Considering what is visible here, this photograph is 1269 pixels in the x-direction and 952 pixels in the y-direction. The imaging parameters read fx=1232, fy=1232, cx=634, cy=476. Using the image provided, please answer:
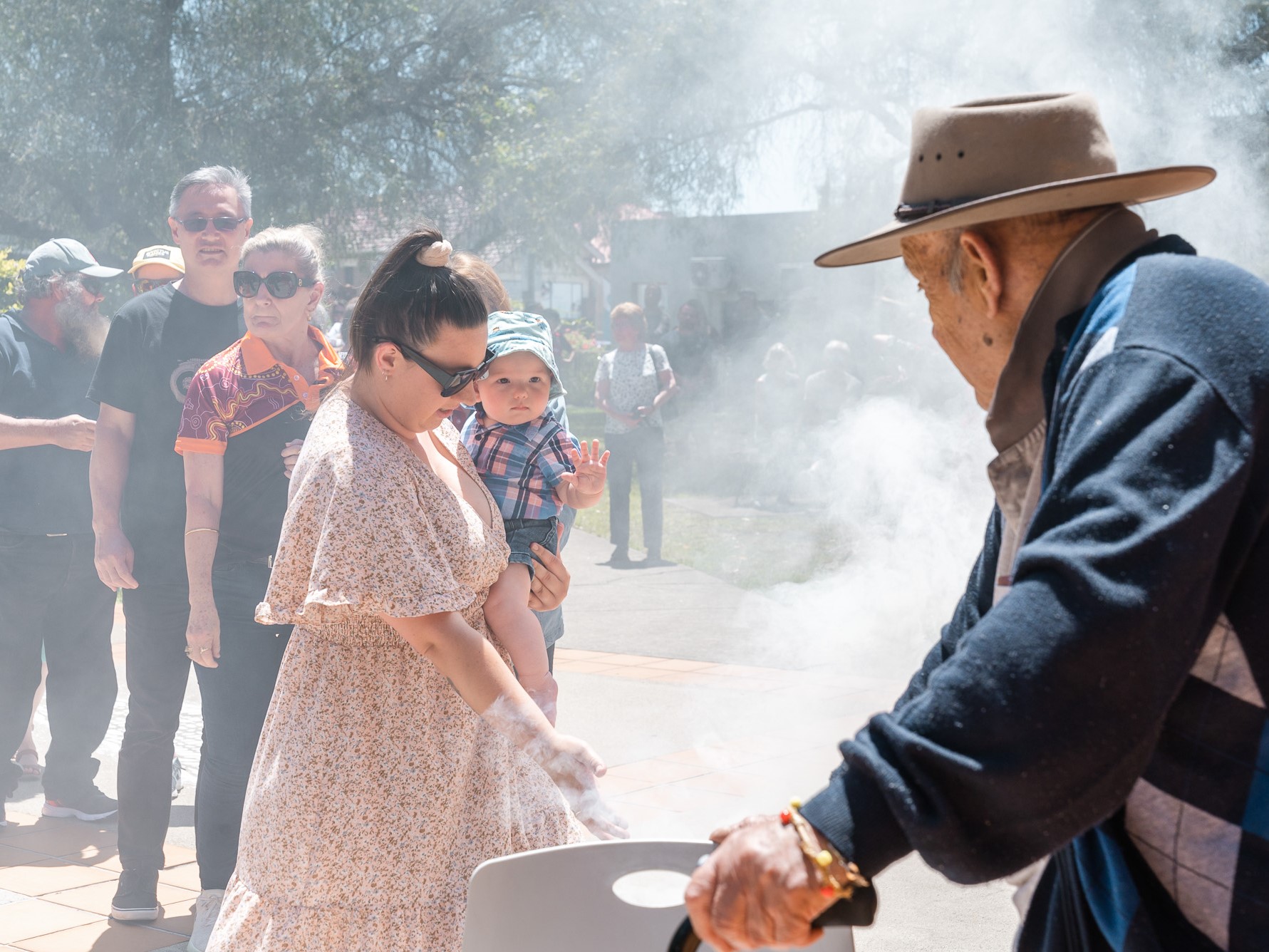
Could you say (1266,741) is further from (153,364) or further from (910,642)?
(910,642)

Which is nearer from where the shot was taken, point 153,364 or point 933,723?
point 933,723

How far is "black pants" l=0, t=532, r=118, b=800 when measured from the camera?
4344 mm

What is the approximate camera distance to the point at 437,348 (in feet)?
7.08

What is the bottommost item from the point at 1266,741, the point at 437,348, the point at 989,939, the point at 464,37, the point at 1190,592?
the point at 989,939

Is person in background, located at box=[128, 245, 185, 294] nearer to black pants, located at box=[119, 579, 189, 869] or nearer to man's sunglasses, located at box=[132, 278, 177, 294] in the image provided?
man's sunglasses, located at box=[132, 278, 177, 294]

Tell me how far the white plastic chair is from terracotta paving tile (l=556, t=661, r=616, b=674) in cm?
462

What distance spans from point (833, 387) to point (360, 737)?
8.51 m

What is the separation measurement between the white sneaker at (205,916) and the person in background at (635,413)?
5930mm

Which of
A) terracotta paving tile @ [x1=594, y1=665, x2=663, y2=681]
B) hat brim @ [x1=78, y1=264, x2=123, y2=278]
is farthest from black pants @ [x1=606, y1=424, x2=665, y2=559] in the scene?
hat brim @ [x1=78, y1=264, x2=123, y2=278]

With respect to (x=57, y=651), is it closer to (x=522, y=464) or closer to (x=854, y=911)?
(x=522, y=464)

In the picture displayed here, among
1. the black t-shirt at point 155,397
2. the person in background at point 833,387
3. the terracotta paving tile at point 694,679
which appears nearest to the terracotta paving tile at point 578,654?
the terracotta paving tile at point 694,679

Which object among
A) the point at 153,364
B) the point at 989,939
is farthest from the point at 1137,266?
the point at 153,364

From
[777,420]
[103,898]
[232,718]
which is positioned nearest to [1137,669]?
[232,718]

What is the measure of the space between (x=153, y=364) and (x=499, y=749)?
6.57 feet
